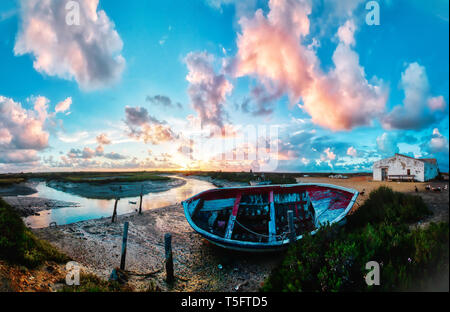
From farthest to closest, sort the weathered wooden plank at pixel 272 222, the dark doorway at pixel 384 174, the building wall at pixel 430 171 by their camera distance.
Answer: the dark doorway at pixel 384 174
the building wall at pixel 430 171
the weathered wooden plank at pixel 272 222

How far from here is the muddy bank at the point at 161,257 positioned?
6340 mm

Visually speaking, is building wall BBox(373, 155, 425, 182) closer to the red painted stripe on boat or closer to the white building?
the white building

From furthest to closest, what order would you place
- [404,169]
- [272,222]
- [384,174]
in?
[384,174] < [404,169] < [272,222]

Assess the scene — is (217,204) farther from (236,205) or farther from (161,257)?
(161,257)

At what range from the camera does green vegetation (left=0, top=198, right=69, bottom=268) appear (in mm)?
5387

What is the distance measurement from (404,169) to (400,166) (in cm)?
71

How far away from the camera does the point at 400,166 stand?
2938cm

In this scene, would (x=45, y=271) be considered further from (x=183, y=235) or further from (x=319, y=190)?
(x=319, y=190)

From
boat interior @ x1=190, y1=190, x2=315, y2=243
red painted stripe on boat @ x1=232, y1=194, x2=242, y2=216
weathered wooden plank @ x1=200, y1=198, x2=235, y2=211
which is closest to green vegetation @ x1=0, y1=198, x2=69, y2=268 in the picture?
boat interior @ x1=190, y1=190, x2=315, y2=243

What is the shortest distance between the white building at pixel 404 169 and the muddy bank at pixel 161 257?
3367 centimetres

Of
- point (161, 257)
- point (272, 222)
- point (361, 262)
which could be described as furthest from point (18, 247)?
point (361, 262)

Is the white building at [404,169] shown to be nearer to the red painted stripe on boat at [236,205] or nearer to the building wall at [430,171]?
the building wall at [430,171]

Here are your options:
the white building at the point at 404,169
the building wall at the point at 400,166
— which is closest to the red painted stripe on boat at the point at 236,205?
the white building at the point at 404,169
